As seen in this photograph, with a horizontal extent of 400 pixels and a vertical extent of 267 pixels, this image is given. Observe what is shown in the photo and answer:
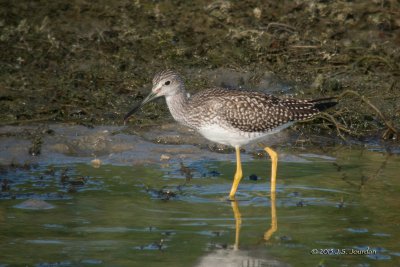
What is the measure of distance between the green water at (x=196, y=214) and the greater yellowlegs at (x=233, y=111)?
53cm

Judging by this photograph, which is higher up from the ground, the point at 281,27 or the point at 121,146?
the point at 281,27

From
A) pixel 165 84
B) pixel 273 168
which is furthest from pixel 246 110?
pixel 165 84

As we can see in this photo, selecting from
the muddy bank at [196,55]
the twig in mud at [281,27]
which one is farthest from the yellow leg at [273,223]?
the twig in mud at [281,27]

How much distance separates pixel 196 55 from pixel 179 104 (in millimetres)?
3492

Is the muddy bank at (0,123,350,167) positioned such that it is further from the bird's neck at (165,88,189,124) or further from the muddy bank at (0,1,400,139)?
the bird's neck at (165,88,189,124)

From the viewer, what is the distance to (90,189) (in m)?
9.77

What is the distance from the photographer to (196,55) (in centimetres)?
1399

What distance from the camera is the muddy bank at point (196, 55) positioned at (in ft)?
41.2

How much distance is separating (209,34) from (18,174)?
5.23 m

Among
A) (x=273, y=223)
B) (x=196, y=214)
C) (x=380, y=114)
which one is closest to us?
(x=273, y=223)

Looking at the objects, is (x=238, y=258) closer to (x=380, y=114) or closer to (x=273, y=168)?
(x=273, y=168)

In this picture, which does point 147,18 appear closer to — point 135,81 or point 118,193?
point 135,81

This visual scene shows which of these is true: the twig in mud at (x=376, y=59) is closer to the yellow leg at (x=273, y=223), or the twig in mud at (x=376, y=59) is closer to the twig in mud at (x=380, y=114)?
the twig in mud at (x=380, y=114)

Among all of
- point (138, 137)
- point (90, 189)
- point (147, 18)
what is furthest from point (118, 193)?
point (147, 18)
